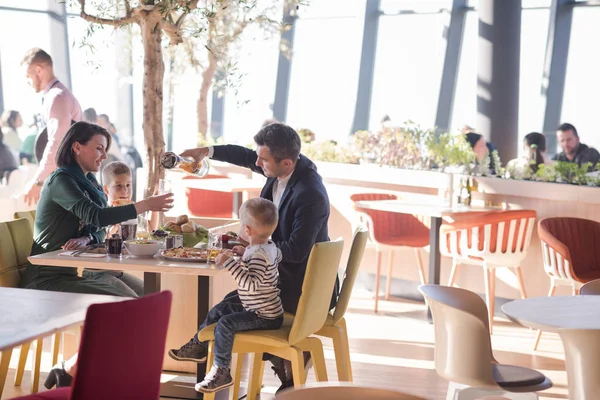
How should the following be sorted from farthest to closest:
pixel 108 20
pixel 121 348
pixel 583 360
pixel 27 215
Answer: pixel 108 20, pixel 27 215, pixel 583 360, pixel 121 348

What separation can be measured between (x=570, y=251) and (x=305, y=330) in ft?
9.73

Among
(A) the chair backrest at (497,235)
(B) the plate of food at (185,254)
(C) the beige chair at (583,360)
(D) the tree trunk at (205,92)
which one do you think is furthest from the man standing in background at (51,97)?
(D) the tree trunk at (205,92)

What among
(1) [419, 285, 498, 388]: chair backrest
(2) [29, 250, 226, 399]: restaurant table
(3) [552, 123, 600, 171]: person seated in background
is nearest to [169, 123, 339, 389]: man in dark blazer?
(2) [29, 250, 226, 399]: restaurant table

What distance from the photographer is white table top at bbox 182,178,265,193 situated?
7.96m

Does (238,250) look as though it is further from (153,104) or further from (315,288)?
(153,104)

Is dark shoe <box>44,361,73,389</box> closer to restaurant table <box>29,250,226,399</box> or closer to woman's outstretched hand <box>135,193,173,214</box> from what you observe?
restaurant table <box>29,250,226,399</box>

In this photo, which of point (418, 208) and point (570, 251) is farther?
point (418, 208)

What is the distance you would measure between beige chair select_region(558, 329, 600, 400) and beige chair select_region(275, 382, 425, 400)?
4.14 feet

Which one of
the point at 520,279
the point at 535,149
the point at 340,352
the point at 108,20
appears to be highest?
the point at 108,20

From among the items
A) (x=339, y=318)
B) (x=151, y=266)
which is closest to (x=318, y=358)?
(x=339, y=318)

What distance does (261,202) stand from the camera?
368 cm

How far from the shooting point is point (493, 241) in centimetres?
638

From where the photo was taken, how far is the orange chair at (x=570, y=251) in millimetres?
5781

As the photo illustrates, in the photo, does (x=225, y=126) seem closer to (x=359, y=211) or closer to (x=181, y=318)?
(x=359, y=211)
